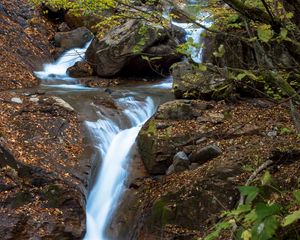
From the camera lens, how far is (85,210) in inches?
274

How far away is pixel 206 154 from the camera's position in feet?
22.3

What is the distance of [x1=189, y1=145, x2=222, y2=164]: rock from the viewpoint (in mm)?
6756

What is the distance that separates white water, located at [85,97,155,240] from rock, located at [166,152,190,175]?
38.8 inches

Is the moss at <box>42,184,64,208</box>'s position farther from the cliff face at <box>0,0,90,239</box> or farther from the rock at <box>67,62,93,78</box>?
the rock at <box>67,62,93,78</box>

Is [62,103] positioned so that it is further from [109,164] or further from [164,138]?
[164,138]

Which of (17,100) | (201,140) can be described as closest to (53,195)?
(201,140)

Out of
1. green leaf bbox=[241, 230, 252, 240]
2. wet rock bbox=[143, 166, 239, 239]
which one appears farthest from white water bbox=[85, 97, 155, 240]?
green leaf bbox=[241, 230, 252, 240]

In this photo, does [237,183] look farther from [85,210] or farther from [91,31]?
[91,31]

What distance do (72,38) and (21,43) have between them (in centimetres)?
204

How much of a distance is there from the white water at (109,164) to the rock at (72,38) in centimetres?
613

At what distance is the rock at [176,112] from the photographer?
8.23 meters

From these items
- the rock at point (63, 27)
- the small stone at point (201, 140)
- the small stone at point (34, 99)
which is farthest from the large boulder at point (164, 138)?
the rock at point (63, 27)

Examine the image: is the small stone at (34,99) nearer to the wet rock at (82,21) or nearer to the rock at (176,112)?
the rock at (176,112)

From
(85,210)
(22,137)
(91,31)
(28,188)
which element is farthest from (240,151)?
(91,31)
